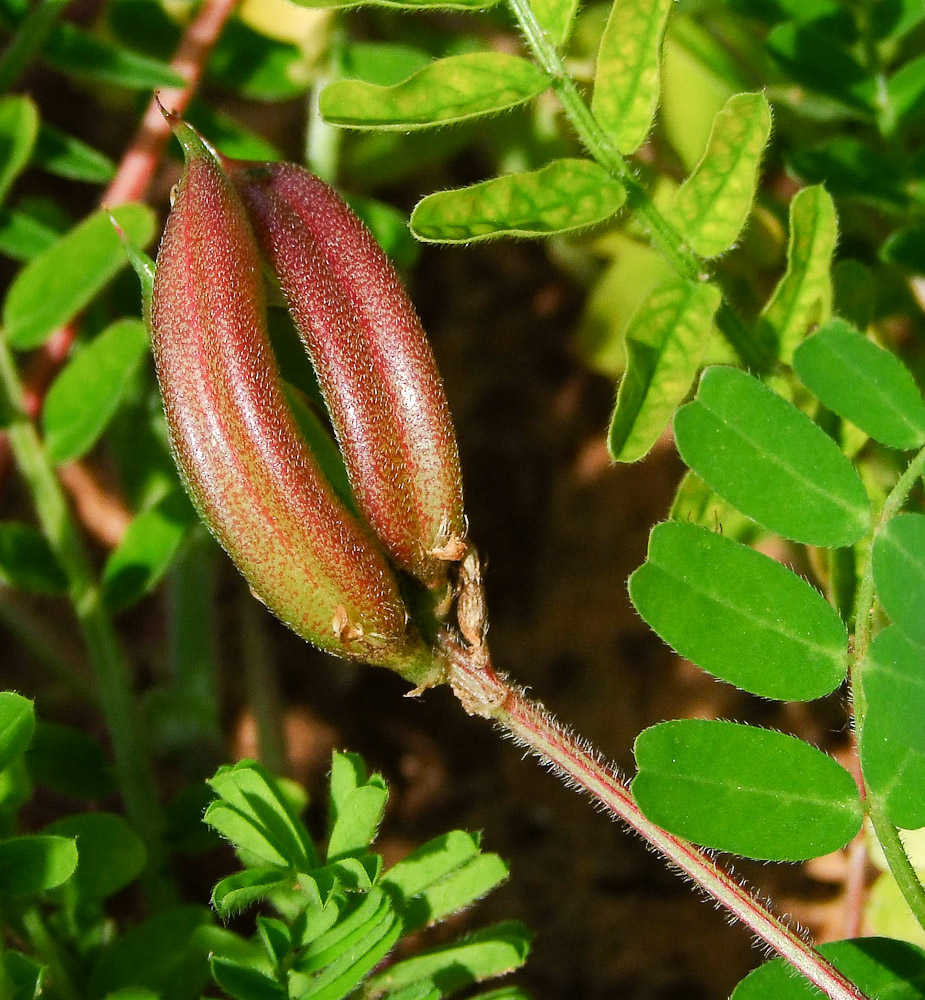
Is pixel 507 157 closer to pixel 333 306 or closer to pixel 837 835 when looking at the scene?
pixel 333 306

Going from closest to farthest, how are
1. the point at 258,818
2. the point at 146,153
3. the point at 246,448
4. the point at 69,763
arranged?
the point at 246,448
the point at 258,818
the point at 69,763
the point at 146,153

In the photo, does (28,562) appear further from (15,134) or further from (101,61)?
(101,61)

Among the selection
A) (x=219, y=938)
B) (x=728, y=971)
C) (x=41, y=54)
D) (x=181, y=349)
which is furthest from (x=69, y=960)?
(x=41, y=54)

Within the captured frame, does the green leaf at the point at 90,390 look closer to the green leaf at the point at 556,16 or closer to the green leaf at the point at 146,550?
the green leaf at the point at 146,550

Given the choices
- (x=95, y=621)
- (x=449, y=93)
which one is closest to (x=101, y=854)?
(x=95, y=621)

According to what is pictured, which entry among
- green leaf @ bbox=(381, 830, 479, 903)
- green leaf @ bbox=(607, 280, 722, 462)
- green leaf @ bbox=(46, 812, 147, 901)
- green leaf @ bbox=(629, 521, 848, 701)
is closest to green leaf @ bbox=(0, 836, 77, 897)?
green leaf @ bbox=(46, 812, 147, 901)

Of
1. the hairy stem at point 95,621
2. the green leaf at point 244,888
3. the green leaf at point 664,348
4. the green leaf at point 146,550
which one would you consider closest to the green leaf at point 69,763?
the hairy stem at point 95,621

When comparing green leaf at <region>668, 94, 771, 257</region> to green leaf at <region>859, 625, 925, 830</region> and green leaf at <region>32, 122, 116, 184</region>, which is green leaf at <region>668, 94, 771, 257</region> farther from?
green leaf at <region>32, 122, 116, 184</region>
